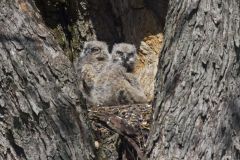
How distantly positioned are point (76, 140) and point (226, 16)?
119 centimetres

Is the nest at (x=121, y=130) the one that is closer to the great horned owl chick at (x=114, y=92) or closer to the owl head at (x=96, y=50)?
the great horned owl chick at (x=114, y=92)

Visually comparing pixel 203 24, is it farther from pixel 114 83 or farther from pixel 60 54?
pixel 114 83

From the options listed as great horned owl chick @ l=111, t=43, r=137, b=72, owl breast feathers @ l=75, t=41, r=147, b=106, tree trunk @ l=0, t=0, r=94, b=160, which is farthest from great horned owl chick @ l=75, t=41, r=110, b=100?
tree trunk @ l=0, t=0, r=94, b=160

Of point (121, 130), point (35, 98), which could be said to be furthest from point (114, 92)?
point (35, 98)

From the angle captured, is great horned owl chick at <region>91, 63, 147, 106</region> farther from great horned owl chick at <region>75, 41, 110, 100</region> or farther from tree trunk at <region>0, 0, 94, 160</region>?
tree trunk at <region>0, 0, 94, 160</region>

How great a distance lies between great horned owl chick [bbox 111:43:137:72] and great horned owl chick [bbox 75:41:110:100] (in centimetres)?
11

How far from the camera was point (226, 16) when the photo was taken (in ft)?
13.7

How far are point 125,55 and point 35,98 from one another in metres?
3.41

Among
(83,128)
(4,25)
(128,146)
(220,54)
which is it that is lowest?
(128,146)

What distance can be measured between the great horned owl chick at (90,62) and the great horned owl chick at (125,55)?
4.3 inches

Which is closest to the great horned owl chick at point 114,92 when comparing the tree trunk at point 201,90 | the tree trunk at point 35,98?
the tree trunk at point 201,90

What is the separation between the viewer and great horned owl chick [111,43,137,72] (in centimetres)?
727

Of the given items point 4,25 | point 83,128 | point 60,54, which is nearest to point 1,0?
point 4,25

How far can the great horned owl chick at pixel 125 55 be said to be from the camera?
23.9 feet
